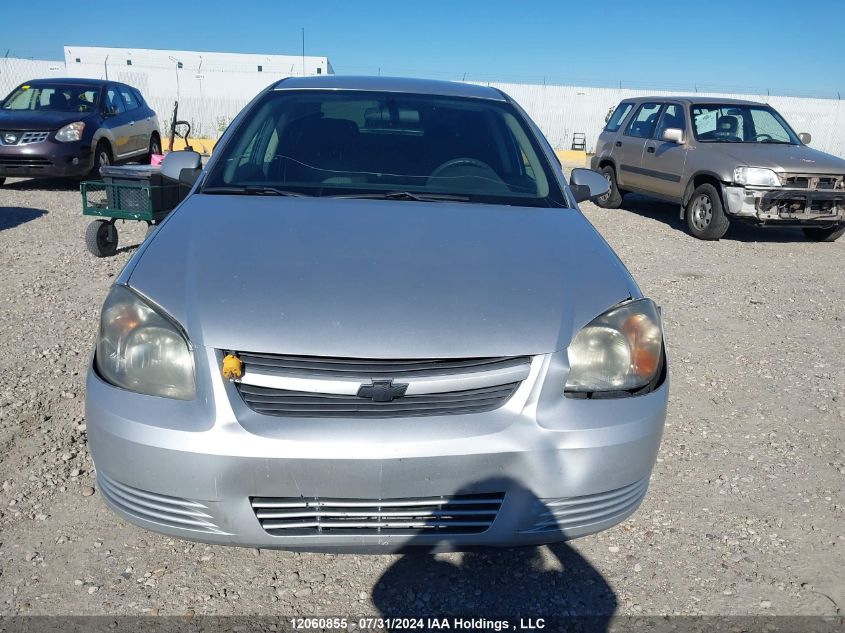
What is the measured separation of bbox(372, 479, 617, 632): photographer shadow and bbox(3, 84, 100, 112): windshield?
1071 centimetres

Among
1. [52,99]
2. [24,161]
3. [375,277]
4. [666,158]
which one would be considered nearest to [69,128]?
[24,161]

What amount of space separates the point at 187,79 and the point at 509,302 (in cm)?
2869

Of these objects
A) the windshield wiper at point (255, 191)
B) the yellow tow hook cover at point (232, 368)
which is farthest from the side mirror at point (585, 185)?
the yellow tow hook cover at point (232, 368)

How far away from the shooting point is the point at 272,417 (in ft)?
6.11

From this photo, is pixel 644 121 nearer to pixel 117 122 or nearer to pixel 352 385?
pixel 117 122

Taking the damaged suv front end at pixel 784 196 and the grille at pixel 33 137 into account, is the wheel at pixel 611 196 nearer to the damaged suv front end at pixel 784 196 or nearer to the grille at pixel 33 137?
the damaged suv front end at pixel 784 196

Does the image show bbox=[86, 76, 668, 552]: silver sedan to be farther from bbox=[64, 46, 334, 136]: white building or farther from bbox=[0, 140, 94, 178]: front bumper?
bbox=[64, 46, 334, 136]: white building

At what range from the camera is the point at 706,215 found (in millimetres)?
8617

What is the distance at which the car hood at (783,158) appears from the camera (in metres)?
8.03

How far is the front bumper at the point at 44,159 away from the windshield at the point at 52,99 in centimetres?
117

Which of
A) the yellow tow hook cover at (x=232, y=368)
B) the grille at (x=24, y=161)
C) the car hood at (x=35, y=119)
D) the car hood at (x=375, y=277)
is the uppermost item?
the car hood at (x=375, y=277)

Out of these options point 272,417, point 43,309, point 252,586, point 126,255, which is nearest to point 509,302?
point 272,417

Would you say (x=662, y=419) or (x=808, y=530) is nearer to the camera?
(x=662, y=419)

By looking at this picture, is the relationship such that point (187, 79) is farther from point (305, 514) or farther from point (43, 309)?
point (305, 514)
